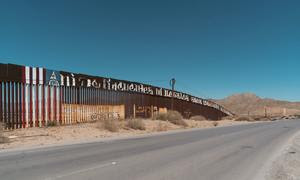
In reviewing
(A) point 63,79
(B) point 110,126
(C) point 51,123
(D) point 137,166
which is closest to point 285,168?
(D) point 137,166

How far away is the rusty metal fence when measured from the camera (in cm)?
2548

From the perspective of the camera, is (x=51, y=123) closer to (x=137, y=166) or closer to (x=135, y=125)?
(x=135, y=125)

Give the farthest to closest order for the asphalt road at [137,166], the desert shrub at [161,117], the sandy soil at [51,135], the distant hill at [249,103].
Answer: the distant hill at [249,103], the desert shrub at [161,117], the sandy soil at [51,135], the asphalt road at [137,166]

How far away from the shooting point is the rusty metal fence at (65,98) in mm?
25484

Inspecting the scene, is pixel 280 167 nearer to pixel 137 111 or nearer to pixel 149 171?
pixel 149 171

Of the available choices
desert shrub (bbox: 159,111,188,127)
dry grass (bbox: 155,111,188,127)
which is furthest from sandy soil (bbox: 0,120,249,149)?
desert shrub (bbox: 159,111,188,127)

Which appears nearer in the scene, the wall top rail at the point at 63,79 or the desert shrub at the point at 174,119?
the wall top rail at the point at 63,79

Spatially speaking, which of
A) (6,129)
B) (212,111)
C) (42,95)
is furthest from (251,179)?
(212,111)

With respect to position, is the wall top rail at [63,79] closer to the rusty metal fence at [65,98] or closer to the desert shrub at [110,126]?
the rusty metal fence at [65,98]

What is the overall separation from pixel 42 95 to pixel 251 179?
22.4m

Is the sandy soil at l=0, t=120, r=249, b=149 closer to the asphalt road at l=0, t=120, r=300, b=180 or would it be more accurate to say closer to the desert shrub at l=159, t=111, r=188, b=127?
the asphalt road at l=0, t=120, r=300, b=180

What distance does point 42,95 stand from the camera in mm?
28047

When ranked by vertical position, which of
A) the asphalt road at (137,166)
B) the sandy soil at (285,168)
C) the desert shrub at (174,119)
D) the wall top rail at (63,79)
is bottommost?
the desert shrub at (174,119)

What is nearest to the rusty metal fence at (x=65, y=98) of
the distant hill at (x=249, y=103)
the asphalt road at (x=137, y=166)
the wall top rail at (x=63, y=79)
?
the wall top rail at (x=63, y=79)
